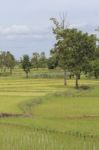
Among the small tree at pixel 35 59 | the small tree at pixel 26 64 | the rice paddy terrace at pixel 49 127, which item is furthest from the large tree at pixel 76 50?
the small tree at pixel 35 59

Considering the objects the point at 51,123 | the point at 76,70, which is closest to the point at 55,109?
the point at 51,123

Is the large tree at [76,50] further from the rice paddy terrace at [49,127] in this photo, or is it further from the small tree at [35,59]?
the small tree at [35,59]

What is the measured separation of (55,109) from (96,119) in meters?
6.01

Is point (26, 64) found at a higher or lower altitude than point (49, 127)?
higher

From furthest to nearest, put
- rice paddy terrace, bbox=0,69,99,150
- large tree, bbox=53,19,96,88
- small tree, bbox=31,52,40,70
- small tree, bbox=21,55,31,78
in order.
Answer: small tree, bbox=31,52,40,70 → small tree, bbox=21,55,31,78 → large tree, bbox=53,19,96,88 → rice paddy terrace, bbox=0,69,99,150

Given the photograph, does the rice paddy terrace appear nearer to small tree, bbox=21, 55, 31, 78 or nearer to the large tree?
the large tree

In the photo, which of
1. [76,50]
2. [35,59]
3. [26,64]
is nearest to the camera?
[76,50]

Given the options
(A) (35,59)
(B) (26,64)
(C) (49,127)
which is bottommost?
(C) (49,127)

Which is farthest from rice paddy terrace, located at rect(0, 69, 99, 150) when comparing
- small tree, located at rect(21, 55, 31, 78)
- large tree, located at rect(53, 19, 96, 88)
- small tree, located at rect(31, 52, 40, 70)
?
small tree, located at rect(31, 52, 40, 70)

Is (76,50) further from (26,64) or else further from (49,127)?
(26,64)

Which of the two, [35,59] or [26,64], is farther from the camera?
[35,59]

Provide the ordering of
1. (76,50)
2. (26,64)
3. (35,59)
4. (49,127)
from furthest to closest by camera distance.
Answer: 1. (35,59)
2. (26,64)
3. (76,50)
4. (49,127)

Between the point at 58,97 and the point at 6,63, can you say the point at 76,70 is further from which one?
the point at 6,63

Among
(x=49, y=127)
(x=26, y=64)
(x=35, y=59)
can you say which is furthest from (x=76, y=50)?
(x=35, y=59)
